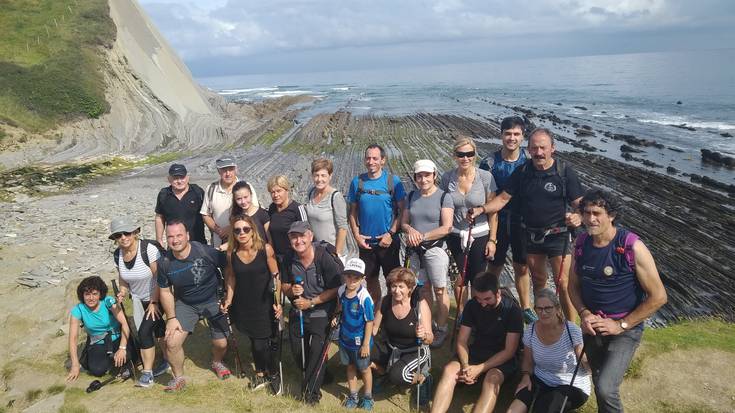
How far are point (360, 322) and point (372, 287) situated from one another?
1370mm

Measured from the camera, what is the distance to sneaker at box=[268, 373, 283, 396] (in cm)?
607

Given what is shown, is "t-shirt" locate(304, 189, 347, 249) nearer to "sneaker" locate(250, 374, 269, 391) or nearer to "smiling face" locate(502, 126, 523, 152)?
"sneaker" locate(250, 374, 269, 391)

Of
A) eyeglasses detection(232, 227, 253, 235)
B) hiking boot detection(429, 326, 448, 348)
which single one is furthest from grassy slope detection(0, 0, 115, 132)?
hiking boot detection(429, 326, 448, 348)

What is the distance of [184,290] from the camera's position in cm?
596

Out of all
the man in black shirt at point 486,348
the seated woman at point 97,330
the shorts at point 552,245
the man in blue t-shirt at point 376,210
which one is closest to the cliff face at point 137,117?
the seated woman at point 97,330

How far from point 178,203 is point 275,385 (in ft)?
10.0

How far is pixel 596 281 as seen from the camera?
4.46 meters

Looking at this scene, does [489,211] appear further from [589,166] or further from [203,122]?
[203,122]

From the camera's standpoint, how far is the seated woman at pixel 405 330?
5.51 m

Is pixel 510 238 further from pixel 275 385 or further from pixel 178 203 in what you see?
pixel 178 203

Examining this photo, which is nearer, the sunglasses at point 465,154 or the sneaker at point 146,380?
the sunglasses at point 465,154

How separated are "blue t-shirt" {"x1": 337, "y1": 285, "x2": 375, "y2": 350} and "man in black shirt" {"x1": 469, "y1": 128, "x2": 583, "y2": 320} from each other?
5.87 feet

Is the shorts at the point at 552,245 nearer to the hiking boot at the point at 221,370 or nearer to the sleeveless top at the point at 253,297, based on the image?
the sleeveless top at the point at 253,297

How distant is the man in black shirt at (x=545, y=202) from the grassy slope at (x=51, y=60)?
31.9 metres
